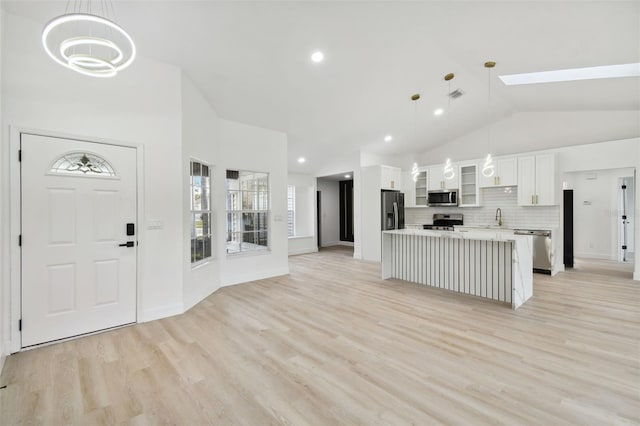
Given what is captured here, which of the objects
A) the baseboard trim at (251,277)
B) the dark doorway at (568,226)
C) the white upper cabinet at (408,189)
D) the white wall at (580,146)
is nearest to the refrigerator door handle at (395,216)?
the white upper cabinet at (408,189)

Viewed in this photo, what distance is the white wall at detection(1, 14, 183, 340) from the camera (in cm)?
268

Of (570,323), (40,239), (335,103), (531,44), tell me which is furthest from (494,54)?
(40,239)

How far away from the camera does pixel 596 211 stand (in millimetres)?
7047

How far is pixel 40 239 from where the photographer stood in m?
2.80

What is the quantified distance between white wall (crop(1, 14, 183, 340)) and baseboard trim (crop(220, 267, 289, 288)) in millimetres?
1338

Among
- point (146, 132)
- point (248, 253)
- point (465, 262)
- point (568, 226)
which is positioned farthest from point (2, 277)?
point (568, 226)

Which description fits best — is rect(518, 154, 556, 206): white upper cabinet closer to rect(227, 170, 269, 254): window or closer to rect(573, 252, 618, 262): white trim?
rect(573, 252, 618, 262): white trim

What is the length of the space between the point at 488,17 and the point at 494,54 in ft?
3.12

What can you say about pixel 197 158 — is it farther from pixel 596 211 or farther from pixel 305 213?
pixel 596 211

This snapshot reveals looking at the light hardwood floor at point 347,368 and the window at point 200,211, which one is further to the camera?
the window at point 200,211

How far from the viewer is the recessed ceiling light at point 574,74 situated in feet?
13.5

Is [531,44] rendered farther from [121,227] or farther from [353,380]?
[121,227]

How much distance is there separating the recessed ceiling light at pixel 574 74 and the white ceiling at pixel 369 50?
0.16 meters

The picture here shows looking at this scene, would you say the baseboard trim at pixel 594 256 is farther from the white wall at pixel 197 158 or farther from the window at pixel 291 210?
the white wall at pixel 197 158
